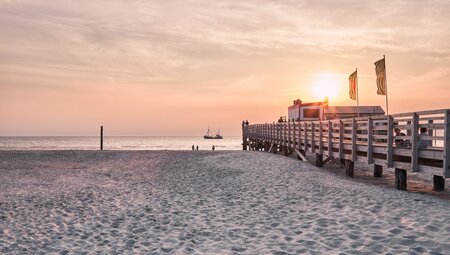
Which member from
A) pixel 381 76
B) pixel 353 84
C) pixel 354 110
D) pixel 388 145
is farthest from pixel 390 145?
pixel 354 110

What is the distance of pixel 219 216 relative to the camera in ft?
38.5

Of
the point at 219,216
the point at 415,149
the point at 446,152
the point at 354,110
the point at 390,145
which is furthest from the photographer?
the point at 354,110

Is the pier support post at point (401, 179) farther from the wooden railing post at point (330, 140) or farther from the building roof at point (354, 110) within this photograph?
the building roof at point (354, 110)

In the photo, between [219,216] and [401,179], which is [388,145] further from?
[219,216]

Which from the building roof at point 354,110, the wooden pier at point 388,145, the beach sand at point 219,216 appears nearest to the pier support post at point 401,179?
the wooden pier at point 388,145

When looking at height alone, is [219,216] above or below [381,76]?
below

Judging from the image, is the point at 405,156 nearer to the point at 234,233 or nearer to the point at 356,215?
the point at 356,215

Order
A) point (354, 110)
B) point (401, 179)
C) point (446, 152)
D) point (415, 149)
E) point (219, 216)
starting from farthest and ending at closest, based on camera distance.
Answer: point (354, 110) → point (401, 179) → point (415, 149) → point (446, 152) → point (219, 216)

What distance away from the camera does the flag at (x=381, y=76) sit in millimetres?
24219

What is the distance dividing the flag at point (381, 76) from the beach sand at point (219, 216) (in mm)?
7552

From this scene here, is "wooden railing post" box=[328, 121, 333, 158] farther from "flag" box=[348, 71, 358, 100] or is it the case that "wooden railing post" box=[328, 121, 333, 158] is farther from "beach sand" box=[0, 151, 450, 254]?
"flag" box=[348, 71, 358, 100]

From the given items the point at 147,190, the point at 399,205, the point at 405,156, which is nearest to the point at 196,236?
the point at 399,205

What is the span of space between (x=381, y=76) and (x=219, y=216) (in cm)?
1618

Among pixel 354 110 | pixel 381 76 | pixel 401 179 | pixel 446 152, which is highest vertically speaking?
pixel 381 76
